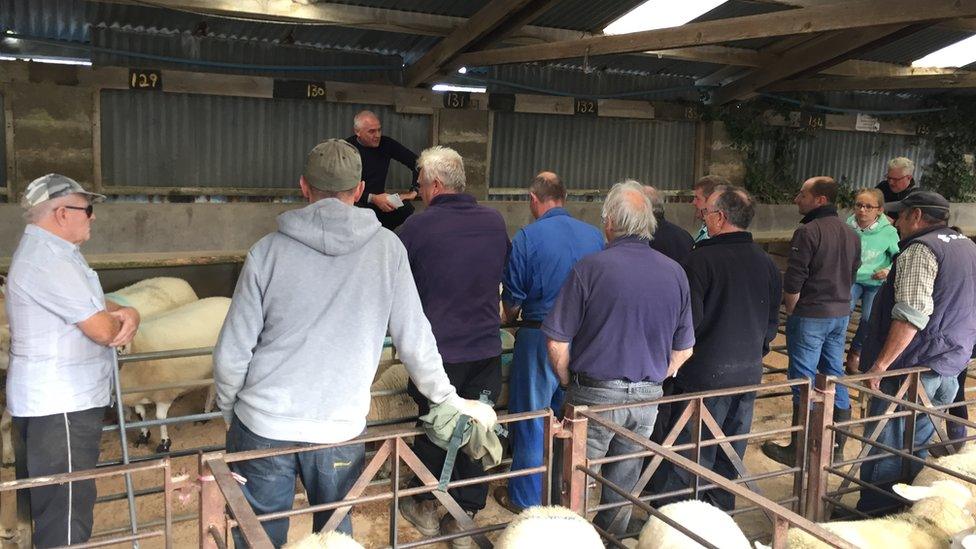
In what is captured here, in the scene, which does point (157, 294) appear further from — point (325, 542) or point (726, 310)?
point (325, 542)

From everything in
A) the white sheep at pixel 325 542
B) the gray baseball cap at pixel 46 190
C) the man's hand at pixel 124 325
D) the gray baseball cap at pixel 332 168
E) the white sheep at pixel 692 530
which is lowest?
the white sheep at pixel 692 530

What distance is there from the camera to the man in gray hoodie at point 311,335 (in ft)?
8.53

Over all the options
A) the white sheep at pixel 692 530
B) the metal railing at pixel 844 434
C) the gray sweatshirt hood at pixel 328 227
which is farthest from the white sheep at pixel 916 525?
the gray sweatshirt hood at pixel 328 227

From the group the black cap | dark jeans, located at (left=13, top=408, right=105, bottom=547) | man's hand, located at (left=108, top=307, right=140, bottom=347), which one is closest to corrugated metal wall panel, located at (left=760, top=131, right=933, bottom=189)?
the black cap

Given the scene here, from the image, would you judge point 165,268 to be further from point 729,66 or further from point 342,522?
→ point 729,66

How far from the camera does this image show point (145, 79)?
301 inches

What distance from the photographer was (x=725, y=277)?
12.8 ft

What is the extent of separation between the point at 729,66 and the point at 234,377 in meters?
9.27

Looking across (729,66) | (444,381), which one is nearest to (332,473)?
(444,381)

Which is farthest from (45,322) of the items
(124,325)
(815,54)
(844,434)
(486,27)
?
(815,54)

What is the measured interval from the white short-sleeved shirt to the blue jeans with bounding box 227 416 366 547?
0.78 m

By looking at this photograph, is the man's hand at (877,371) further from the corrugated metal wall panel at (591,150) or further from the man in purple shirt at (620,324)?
the corrugated metal wall panel at (591,150)

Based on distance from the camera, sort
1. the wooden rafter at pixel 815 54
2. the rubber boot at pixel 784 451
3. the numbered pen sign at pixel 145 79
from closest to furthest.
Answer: the rubber boot at pixel 784 451
the numbered pen sign at pixel 145 79
the wooden rafter at pixel 815 54

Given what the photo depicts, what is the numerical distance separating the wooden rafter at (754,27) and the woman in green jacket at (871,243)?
1.36 metres
